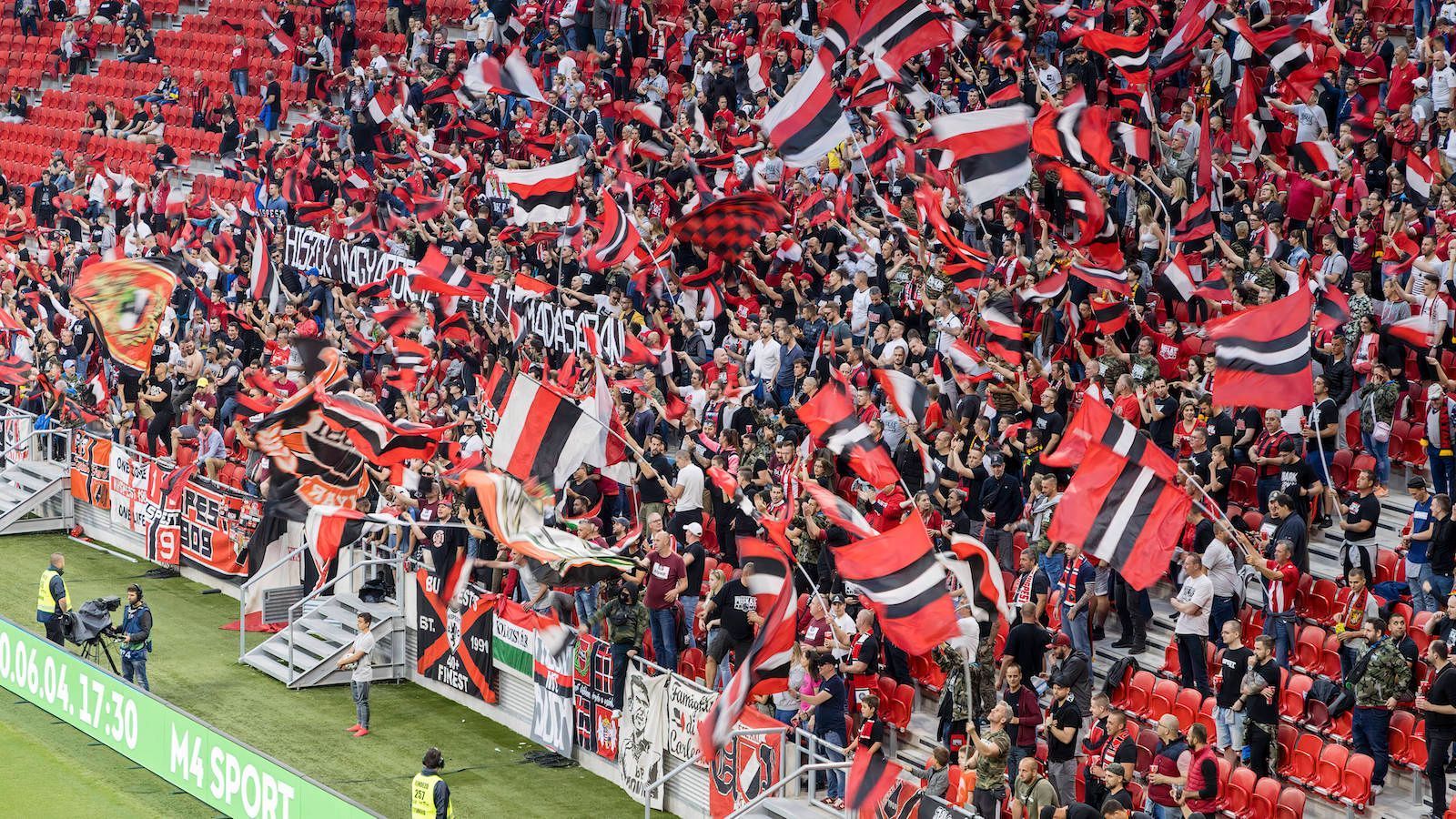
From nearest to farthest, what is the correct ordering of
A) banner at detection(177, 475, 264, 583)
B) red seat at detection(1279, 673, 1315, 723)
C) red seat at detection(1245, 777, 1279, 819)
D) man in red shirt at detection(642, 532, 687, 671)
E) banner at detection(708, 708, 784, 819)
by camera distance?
red seat at detection(1245, 777, 1279, 819) → red seat at detection(1279, 673, 1315, 723) → banner at detection(708, 708, 784, 819) → man in red shirt at detection(642, 532, 687, 671) → banner at detection(177, 475, 264, 583)

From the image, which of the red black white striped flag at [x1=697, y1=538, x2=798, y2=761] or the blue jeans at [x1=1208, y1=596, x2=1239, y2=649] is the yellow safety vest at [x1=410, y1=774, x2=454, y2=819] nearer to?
the red black white striped flag at [x1=697, y1=538, x2=798, y2=761]

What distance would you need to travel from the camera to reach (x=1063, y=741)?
17766 mm

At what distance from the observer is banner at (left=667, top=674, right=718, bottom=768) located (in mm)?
20891

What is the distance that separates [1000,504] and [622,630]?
14.6 ft

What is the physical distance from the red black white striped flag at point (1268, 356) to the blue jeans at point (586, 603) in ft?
25.5

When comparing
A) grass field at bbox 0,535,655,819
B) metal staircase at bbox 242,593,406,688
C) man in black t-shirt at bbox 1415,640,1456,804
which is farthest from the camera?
metal staircase at bbox 242,593,406,688

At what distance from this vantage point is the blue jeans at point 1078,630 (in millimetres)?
19828

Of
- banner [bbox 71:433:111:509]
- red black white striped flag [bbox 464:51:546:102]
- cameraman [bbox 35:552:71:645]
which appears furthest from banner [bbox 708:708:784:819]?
banner [bbox 71:433:111:509]

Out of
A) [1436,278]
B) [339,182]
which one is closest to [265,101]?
[339,182]

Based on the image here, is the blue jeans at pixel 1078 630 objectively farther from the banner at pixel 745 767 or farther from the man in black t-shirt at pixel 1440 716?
the man in black t-shirt at pixel 1440 716

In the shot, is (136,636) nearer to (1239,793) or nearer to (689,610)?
(689,610)

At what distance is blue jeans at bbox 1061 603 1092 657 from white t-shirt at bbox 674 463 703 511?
4.86 meters

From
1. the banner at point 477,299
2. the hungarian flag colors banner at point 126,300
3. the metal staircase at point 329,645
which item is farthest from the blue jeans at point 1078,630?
the hungarian flag colors banner at point 126,300

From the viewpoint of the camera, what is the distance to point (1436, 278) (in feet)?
68.3
